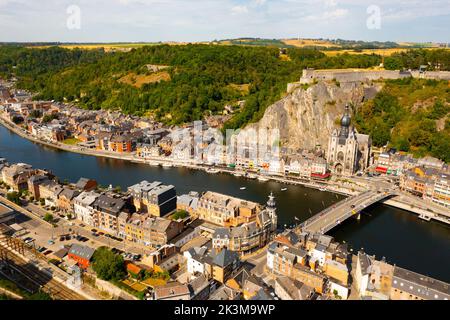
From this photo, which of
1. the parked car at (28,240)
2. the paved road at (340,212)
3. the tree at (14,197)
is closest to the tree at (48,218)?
the parked car at (28,240)

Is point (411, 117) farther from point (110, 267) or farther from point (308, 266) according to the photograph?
point (110, 267)

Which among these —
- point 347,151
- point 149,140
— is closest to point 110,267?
point 347,151

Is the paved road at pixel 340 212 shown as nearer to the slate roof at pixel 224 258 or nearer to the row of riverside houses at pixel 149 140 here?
the row of riverside houses at pixel 149 140

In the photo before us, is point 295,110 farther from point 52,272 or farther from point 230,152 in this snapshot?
point 52,272

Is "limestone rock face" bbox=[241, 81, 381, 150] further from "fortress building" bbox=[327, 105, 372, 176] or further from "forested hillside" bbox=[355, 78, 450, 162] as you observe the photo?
"fortress building" bbox=[327, 105, 372, 176]

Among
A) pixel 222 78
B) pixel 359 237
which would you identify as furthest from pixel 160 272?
pixel 222 78

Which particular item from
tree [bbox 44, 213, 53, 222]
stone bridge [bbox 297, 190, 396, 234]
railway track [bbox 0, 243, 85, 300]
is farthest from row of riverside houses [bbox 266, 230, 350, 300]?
tree [bbox 44, 213, 53, 222]
